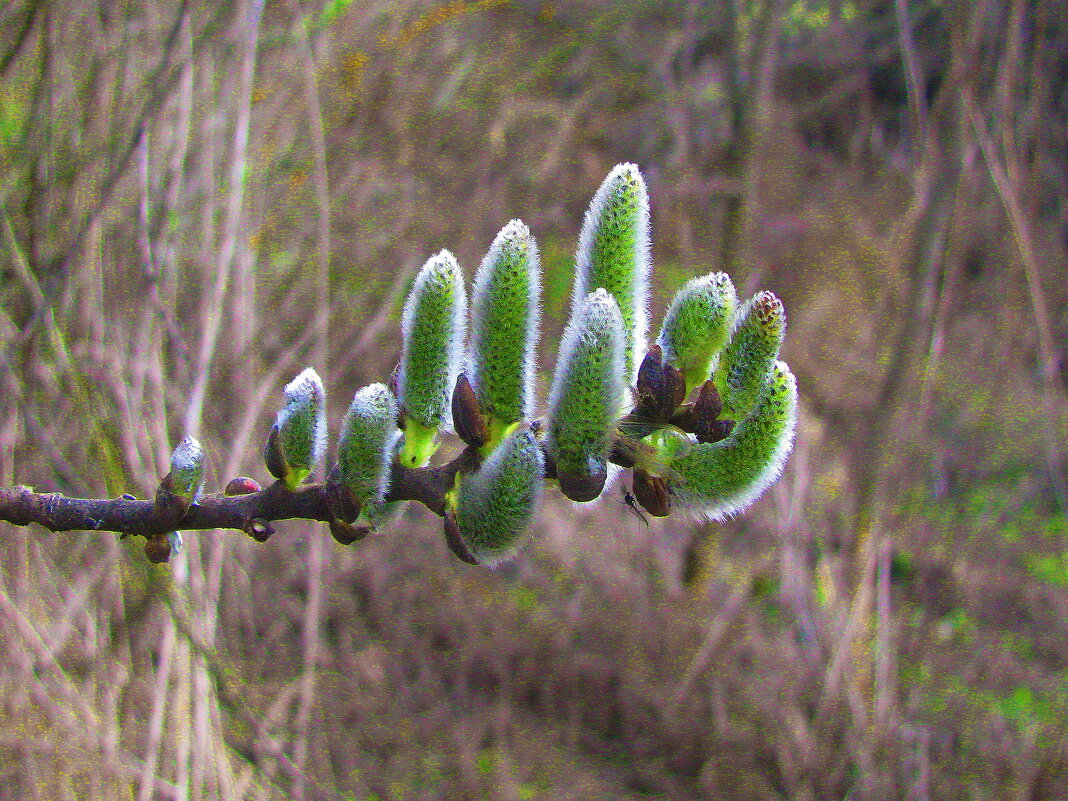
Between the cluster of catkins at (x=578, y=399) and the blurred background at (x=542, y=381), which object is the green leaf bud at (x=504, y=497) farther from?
the blurred background at (x=542, y=381)

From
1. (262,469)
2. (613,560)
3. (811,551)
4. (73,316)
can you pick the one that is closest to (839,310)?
(811,551)

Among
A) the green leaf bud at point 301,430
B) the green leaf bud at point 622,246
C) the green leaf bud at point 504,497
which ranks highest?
the green leaf bud at point 622,246

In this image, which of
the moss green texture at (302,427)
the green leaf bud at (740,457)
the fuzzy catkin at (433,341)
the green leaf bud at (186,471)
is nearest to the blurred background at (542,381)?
the green leaf bud at (740,457)

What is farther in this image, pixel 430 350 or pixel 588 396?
pixel 430 350

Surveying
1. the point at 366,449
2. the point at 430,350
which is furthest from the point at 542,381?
the point at 366,449

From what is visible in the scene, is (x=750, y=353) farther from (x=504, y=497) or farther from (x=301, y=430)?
(x=301, y=430)

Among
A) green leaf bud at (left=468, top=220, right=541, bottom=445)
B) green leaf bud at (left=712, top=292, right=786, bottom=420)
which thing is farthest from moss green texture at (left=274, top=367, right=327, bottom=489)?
green leaf bud at (left=712, top=292, right=786, bottom=420)

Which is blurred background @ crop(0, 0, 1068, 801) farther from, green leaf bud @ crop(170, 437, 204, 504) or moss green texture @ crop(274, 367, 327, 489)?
green leaf bud @ crop(170, 437, 204, 504)
